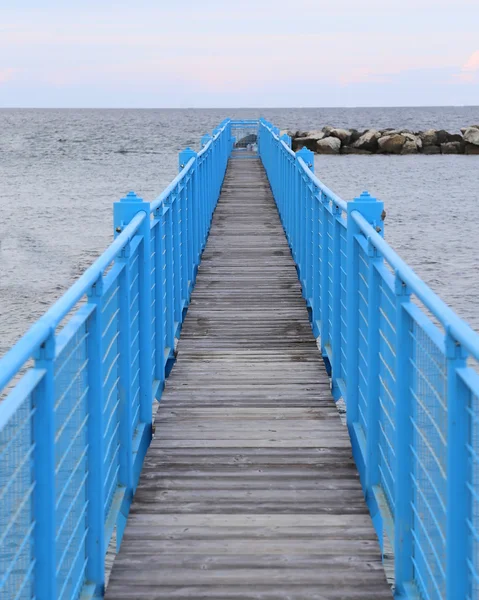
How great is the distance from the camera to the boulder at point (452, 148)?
217 ft

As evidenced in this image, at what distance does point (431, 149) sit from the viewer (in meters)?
66.0

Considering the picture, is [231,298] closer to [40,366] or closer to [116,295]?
[116,295]

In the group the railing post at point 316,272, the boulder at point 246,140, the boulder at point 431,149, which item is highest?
the railing post at point 316,272

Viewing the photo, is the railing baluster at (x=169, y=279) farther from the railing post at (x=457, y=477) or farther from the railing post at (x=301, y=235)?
the railing post at (x=457, y=477)

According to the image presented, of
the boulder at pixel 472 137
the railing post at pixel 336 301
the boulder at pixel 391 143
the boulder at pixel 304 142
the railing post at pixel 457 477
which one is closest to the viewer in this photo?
the railing post at pixel 457 477

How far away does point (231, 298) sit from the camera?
31.4ft

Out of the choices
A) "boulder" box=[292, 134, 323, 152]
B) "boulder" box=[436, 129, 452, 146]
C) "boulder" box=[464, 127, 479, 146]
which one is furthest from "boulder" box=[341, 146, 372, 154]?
"boulder" box=[464, 127, 479, 146]

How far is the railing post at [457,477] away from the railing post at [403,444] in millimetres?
804

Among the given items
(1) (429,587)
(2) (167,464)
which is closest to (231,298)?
(2) (167,464)

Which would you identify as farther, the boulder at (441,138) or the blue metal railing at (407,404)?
the boulder at (441,138)

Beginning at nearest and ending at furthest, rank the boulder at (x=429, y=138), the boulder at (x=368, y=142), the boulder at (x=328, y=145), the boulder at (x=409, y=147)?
1. the boulder at (x=328, y=145)
2. the boulder at (x=368, y=142)
3. the boulder at (x=409, y=147)
4. the boulder at (x=429, y=138)

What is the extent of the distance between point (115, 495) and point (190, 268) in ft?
18.2

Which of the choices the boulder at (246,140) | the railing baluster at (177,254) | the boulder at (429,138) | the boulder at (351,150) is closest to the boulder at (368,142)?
the boulder at (351,150)

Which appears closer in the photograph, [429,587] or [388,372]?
[429,587]
